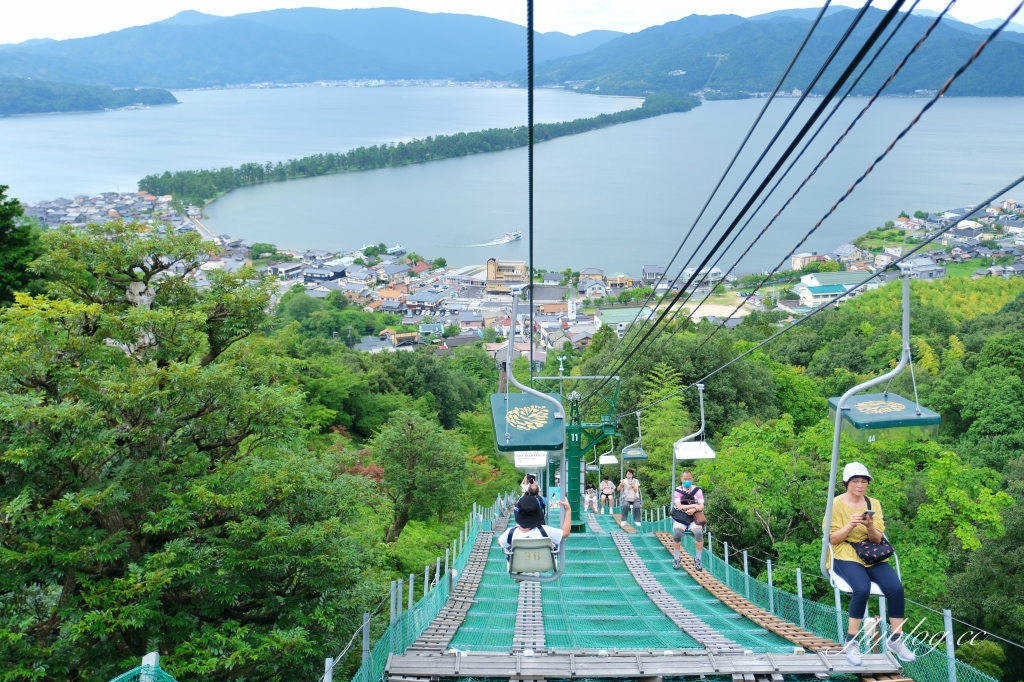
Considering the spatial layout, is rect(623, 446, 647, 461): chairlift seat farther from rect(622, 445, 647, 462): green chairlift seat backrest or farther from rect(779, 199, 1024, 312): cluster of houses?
rect(779, 199, 1024, 312): cluster of houses

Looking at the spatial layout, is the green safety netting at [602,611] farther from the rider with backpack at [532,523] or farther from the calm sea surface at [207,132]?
the calm sea surface at [207,132]

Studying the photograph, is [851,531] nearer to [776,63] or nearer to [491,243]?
[491,243]

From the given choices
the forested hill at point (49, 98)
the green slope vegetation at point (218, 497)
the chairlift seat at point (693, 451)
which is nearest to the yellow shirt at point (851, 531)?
the green slope vegetation at point (218, 497)

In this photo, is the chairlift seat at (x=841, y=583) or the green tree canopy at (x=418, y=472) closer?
the chairlift seat at (x=841, y=583)

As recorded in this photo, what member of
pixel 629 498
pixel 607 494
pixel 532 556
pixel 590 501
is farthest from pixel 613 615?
pixel 590 501

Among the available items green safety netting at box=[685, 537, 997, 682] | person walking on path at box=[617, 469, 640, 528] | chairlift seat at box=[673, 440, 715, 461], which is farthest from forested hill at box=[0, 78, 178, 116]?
green safety netting at box=[685, 537, 997, 682]

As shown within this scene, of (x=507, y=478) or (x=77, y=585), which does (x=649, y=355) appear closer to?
(x=507, y=478)

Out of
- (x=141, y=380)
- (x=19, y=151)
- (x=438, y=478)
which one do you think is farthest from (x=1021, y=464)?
(x=19, y=151)
